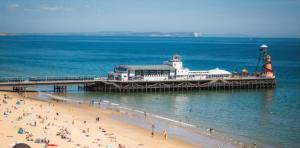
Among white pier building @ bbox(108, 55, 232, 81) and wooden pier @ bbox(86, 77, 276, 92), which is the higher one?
white pier building @ bbox(108, 55, 232, 81)

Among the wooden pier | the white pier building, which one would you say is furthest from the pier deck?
the white pier building

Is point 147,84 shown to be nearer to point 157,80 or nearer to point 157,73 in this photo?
point 157,80

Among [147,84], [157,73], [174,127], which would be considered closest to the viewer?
[174,127]

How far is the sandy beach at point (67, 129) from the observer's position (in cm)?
3434

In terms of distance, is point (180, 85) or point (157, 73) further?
point (157, 73)

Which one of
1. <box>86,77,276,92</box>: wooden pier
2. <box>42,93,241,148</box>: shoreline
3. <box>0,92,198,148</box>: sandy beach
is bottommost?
<box>42,93,241,148</box>: shoreline

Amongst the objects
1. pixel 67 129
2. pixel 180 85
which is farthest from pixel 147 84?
pixel 67 129

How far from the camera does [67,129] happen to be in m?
39.6

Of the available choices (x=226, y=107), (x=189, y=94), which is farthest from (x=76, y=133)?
(x=189, y=94)

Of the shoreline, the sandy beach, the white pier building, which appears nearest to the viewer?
the sandy beach

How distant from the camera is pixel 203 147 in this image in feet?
123

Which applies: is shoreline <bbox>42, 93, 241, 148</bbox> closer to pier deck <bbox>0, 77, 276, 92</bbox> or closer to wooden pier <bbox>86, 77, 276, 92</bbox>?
pier deck <bbox>0, 77, 276, 92</bbox>

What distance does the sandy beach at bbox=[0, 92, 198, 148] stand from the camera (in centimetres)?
3434

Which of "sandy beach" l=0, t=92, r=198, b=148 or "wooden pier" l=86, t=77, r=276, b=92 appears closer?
"sandy beach" l=0, t=92, r=198, b=148
